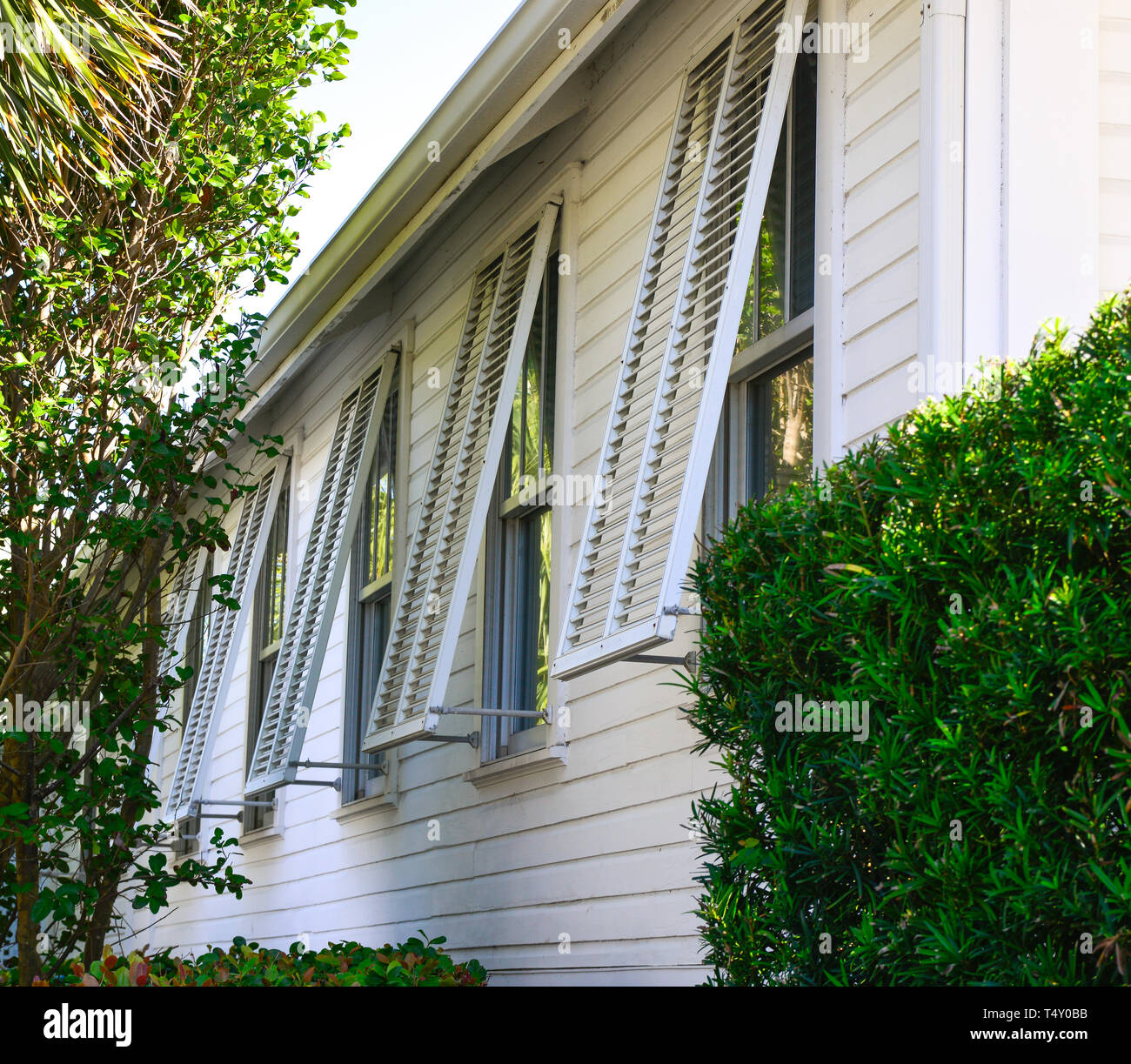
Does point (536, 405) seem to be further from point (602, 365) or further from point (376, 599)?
point (376, 599)

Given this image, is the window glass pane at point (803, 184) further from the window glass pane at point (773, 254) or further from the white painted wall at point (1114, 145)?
the white painted wall at point (1114, 145)

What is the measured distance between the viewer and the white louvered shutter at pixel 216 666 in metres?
10.5

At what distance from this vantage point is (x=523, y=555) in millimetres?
7980

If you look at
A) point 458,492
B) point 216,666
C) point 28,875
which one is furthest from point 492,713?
point 216,666

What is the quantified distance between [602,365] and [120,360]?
2334 millimetres


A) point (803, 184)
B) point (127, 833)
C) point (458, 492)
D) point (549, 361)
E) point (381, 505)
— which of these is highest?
point (803, 184)

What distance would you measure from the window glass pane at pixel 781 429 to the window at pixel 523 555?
2.02m

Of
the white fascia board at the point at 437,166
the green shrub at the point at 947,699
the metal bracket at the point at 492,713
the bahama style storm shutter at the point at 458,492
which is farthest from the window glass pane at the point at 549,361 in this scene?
the green shrub at the point at 947,699

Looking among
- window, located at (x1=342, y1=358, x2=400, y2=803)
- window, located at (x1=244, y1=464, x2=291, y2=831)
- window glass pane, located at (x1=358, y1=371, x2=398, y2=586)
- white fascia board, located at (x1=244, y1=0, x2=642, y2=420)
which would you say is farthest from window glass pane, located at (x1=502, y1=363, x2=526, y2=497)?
window, located at (x1=244, y1=464, x2=291, y2=831)

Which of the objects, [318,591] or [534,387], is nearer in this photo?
[534,387]

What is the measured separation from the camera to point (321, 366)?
39.1 ft

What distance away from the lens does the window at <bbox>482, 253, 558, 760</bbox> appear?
7.68 meters

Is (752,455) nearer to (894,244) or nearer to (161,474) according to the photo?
(894,244)
